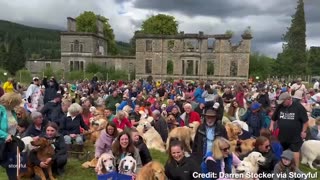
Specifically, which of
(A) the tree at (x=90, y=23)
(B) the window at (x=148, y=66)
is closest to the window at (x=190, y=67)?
(B) the window at (x=148, y=66)

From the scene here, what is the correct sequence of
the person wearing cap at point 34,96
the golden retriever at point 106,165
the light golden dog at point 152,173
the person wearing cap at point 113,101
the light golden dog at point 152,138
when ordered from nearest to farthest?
the light golden dog at point 152,173
the golden retriever at point 106,165
the light golden dog at point 152,138
the person wearing cap at point 34,96
the person wearing cap at point 113,101

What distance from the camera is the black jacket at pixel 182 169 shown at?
5328mm

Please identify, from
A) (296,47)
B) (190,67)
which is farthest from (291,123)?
(296,47)

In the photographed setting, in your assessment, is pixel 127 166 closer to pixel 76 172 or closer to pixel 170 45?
pixel 76 172

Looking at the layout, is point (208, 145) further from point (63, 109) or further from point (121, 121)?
point (63, 109)

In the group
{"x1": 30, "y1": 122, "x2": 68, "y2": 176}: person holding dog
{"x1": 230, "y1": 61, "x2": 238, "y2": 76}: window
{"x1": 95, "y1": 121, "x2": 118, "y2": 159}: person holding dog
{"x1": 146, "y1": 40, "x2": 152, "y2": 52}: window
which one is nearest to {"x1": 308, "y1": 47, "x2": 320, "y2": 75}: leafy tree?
{"x1": 230, "y1": 61, "x2": 238, "y2": 76}: window

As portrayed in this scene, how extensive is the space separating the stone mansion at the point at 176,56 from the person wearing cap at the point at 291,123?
4997 centimetres

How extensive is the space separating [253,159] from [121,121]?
15.1 ft

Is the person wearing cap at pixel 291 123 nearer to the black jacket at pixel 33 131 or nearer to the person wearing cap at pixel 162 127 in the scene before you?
the person wearing cap at pixel 162 127

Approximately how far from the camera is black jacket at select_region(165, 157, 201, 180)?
5.33 metres

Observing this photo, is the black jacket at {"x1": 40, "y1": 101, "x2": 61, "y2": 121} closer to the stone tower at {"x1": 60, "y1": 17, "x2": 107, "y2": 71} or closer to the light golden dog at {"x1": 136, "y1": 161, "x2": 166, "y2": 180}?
the light golden dog at {"x1": 136, "y1": 161, "x2": 166, "y2": 180}

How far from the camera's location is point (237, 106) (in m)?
13.3

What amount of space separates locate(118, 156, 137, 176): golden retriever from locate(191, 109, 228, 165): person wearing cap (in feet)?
3.49

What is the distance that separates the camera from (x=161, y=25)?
227 ft
